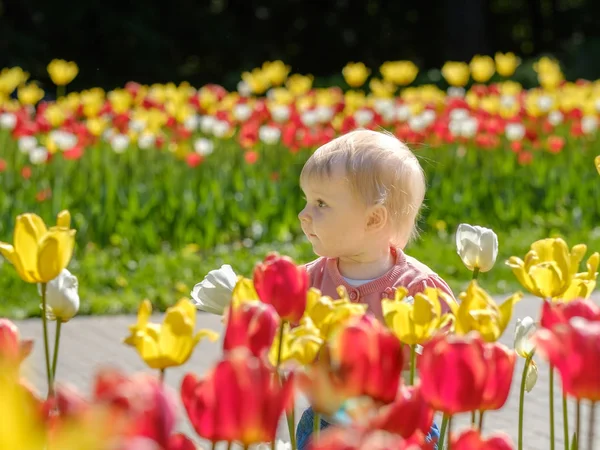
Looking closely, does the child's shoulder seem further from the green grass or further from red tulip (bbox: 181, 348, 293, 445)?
the green grass

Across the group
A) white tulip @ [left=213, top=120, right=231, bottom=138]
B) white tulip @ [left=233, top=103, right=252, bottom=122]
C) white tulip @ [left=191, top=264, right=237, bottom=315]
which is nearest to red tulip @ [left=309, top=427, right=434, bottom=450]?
white tulip @ [left=191, top=264, right=237, bottom=315]

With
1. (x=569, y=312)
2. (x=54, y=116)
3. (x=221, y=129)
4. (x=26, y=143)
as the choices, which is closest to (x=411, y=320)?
(x=569, y=312)

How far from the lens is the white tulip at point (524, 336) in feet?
5.87

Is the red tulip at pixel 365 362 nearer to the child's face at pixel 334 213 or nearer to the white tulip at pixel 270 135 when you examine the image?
the child's face at pixel 334 213

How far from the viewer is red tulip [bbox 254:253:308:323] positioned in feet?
4.75

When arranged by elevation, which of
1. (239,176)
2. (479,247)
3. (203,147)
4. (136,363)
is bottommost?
(136,363)

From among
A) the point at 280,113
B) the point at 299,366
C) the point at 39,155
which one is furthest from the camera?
the point at 280,113

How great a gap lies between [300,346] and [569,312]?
1.02ft

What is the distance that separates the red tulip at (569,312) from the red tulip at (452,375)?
0.19 meters

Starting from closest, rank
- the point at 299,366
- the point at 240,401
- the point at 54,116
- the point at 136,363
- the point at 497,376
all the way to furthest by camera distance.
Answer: the point at 240,401 < the point at 497,376 < the point at 299,366 < the point at 136,363 < the point at 54,116

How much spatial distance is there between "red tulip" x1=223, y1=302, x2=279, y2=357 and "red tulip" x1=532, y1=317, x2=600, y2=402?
0.29 meters

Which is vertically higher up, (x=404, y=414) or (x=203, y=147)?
→ (x=404, y=414)

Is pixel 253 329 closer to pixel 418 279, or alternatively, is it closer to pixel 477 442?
pixel 477 442

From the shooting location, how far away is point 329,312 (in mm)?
1438
